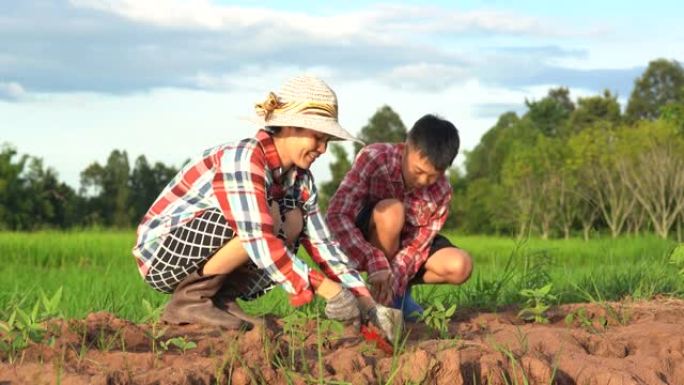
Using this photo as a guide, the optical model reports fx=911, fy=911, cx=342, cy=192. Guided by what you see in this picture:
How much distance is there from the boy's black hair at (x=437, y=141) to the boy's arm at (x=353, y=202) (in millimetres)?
320

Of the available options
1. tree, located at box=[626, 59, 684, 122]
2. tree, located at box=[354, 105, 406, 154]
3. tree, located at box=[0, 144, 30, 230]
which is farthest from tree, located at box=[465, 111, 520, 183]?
tree, located at box=[0, 144, 30, 230]

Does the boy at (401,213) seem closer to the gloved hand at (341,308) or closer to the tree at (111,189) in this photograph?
the gloved hand at (341,308)

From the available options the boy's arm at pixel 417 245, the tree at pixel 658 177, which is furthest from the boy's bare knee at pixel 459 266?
the tree at pixel 658 177

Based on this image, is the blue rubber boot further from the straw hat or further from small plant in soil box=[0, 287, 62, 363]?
small plant in soil box=[0, 287, 62, 363]

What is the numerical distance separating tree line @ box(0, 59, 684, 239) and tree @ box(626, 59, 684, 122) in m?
2.89

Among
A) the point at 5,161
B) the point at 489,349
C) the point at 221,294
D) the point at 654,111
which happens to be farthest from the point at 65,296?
the point at 654,111

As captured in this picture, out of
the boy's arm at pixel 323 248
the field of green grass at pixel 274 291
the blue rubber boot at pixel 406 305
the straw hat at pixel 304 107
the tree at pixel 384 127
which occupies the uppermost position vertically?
the tree at pixel 384 127

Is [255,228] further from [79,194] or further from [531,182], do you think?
[79,194]

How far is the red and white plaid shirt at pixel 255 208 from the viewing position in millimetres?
3250

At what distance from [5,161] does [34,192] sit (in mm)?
1951

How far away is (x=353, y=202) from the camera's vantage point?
4.55 meters

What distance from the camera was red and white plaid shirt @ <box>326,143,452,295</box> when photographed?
4.40 metres

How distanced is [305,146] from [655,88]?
4714cm

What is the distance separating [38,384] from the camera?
2.53 m
